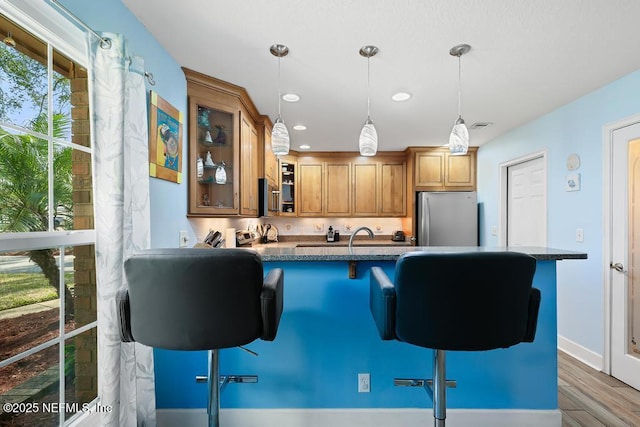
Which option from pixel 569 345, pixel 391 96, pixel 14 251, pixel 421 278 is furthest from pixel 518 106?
pixel 14 251

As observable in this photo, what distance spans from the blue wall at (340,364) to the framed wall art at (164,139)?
3.16ft

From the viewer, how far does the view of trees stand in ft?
3.25

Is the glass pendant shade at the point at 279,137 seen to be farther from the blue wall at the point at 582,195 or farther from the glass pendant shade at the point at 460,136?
the blue wall at the point at 582,195

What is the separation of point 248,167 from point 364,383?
2003 millimetres

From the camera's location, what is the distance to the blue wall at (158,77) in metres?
1.30

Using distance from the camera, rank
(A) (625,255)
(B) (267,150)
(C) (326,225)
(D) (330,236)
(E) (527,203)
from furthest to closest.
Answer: (C) (326,225) → (D) (330,236) → (E) (527,203) → (B) (267,150) → (A) (625,255)

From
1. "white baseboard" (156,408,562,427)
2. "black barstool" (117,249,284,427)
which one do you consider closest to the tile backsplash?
"white baseboard" (156,408,562,427)

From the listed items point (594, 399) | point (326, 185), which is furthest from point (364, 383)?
point (326, 185)

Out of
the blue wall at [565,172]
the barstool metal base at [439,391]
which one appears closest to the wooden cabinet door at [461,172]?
the blue wall at [565,172]

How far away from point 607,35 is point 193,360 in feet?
10.3

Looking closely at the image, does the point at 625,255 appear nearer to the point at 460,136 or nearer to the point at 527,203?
the point at 527,203

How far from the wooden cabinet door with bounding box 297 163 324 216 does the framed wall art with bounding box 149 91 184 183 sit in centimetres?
265

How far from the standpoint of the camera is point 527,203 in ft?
11.0

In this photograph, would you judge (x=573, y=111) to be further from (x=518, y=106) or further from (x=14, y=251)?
(x=14, y=251)
